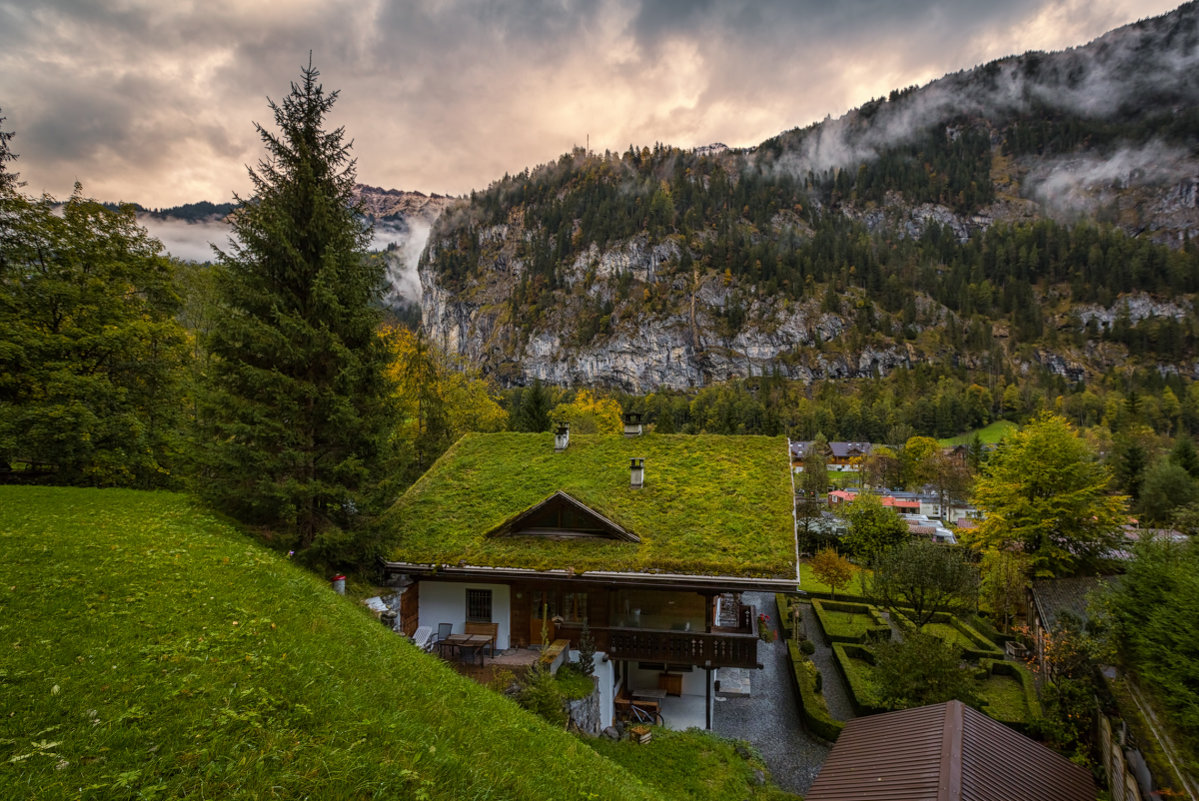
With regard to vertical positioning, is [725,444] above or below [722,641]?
above

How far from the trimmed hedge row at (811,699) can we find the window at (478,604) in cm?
1131

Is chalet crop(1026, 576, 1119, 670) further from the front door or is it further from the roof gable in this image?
the front door

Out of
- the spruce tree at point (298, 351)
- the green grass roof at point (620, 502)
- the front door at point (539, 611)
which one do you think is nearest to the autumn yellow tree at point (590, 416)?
the green grass roof at point (620, 502)

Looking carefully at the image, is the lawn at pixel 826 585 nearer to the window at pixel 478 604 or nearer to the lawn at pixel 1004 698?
the lawn at pixel 1004 698

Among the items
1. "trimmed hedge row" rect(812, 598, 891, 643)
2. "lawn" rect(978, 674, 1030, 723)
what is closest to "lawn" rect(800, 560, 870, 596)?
"trimmed hedge row" rect(812, 598, 891, 643)

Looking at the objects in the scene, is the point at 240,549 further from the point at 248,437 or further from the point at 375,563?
the point at 375,563

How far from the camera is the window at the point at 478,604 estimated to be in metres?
16.0

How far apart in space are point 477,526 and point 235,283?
9.17 m

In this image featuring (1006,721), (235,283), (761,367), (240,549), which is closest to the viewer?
(240,549)

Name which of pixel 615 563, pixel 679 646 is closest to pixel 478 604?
pixel 615 563

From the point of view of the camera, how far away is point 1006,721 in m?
18.4

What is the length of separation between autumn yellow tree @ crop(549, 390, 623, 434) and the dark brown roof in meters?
40.5

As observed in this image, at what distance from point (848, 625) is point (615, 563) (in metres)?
22.1

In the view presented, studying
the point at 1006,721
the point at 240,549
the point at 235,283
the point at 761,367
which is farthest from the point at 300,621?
the point at 761,367
